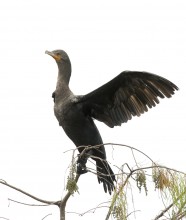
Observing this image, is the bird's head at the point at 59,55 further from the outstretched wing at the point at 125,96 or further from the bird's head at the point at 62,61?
the outstretched wing at the point at 125,96

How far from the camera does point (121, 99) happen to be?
18.8 feet

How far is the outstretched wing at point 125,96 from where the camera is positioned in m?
5.30

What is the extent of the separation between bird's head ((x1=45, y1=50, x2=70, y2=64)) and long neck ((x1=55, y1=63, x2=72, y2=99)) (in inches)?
1.7

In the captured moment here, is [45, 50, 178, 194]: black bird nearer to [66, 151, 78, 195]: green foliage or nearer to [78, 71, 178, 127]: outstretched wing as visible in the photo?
[78, 71, 178, 127]: outstretched wing

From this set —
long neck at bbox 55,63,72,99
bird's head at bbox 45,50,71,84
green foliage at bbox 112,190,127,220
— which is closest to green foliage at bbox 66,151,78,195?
green foliage at bbox 112,190,127,220

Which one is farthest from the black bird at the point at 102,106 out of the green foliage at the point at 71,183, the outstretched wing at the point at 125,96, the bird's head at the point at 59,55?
the green foliage at the point at 71,183

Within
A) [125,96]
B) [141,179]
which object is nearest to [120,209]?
[141,179]

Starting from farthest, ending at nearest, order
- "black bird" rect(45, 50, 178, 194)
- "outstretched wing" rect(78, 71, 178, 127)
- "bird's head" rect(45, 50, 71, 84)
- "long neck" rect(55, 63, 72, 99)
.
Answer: "bird's head" rect(45, 50, 71, 84), "long neck" rect(55, 63, 72, 99), "black bird" rect(45, 50, 178, 194), "outstretched wing" rect(78, 71, 178, 127)

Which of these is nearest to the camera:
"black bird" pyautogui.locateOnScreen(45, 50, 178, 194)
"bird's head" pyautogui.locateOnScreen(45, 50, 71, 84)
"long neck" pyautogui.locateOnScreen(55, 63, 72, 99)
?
"black bird" pyautogui.locateOnScreen(45, 50, 178, 194)

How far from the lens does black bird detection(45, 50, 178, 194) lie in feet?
18.1

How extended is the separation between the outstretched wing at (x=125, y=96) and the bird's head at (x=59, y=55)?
1.83ft

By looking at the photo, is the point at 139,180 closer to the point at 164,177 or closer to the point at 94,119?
the point at 164,177

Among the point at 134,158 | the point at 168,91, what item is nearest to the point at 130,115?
the point at 168,91

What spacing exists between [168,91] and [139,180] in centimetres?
198
